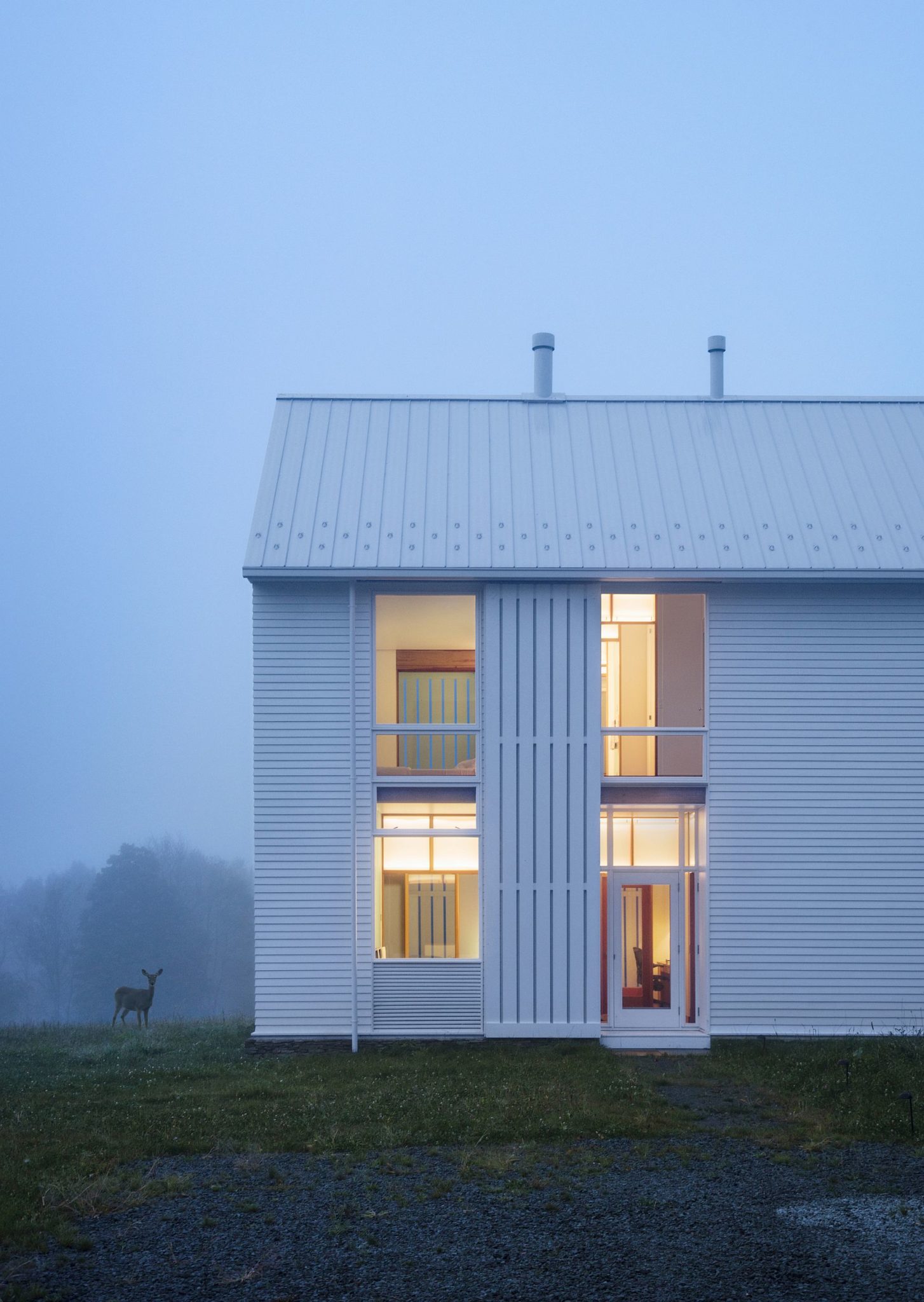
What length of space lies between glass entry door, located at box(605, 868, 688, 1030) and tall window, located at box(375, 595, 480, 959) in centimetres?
174

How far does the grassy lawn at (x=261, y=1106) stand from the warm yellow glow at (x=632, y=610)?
5418 mm

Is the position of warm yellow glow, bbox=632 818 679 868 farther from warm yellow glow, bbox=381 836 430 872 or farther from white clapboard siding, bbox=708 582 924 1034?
warm yellow glow, bbox=381 836 430 872

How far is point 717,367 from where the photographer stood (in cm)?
1634

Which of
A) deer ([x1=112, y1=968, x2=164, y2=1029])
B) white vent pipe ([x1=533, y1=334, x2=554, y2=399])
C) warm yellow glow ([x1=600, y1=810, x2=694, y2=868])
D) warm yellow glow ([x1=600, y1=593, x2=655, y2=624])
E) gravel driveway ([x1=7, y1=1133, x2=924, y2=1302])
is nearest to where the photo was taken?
gravel driveway ([x1=7, y1=1133, x2=924, y2=1302])

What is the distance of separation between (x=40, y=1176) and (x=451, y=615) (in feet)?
27.0

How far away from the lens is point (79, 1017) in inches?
2494

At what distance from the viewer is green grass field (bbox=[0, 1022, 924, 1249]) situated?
8.58m

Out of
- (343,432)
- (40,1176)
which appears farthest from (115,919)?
(40,1176)

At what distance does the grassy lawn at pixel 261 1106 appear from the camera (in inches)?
325

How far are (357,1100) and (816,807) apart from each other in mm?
6775

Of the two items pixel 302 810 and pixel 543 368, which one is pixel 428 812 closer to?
pixel 302 810

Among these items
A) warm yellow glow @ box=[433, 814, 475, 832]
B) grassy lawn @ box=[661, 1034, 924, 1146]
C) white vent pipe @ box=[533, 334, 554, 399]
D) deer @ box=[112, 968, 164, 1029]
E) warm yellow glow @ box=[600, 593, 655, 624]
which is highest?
white vent pipe @ box=[533, 334, 554, 399]

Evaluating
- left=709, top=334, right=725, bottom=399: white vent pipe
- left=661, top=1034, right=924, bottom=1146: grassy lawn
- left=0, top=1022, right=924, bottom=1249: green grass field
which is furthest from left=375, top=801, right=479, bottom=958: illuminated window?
left=709, top=334, right=725, bottom=399: white vent pipe

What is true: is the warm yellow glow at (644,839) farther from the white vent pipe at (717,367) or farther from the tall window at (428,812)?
the white vent pipe at (717,367)
